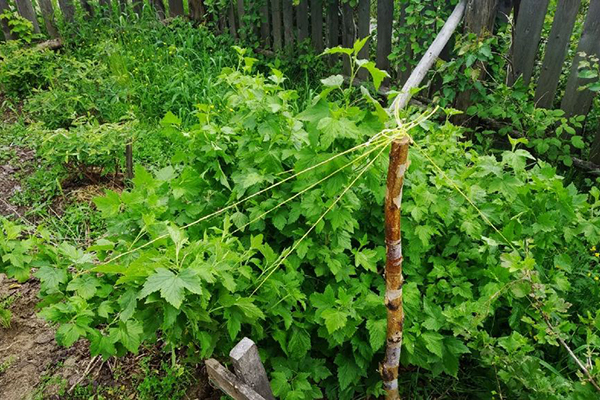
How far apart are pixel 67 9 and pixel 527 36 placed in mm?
5243

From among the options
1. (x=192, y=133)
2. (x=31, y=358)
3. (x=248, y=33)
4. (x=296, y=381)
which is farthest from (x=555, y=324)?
(x=248, y=33)

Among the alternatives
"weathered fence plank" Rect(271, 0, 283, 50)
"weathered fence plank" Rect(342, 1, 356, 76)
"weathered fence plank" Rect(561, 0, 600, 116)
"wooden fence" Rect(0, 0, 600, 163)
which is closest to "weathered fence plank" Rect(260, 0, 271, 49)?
"wooden fence" Rect(0, 0, 600, 163)

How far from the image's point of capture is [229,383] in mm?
1944

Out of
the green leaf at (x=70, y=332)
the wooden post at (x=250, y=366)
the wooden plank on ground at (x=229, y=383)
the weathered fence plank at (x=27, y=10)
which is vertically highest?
→ the weathered fence plank at (x=27, y=10)

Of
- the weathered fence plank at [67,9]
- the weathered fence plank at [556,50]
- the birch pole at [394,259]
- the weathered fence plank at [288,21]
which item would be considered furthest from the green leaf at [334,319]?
the weathered fence plank at [67,9]

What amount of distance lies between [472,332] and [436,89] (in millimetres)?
2587

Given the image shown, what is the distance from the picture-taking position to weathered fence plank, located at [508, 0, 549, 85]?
316cm

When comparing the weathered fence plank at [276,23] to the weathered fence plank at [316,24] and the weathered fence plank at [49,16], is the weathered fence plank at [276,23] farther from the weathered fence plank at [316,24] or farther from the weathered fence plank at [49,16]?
the weathered fence plank at [49,16]

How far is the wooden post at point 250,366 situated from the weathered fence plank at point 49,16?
5441 millimetres

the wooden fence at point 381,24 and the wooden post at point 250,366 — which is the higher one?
the wooden fence at point 381,24

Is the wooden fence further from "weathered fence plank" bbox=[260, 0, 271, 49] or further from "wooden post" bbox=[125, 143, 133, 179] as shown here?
"wooden post" bbox=[125, 143, 133, 179]

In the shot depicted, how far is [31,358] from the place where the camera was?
258 centimetres

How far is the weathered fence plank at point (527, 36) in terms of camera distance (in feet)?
10.4

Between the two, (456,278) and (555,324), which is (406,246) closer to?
(456,278)
